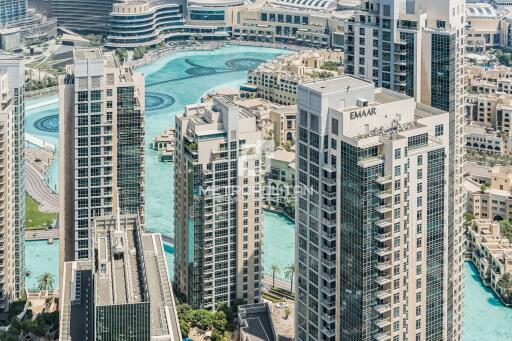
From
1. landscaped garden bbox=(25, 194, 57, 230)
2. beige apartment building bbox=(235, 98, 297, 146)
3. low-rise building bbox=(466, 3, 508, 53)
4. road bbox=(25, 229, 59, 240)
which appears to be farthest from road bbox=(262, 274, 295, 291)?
low-rise building bbox=(466, 3, 508, 53)

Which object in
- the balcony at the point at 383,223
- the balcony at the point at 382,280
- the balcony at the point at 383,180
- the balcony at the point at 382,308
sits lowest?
the balcony at the point at 382,308

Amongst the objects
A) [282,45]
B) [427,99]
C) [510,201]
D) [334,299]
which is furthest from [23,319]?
[282,45]

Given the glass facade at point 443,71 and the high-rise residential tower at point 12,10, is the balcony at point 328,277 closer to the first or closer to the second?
the glass facade at point 443,71

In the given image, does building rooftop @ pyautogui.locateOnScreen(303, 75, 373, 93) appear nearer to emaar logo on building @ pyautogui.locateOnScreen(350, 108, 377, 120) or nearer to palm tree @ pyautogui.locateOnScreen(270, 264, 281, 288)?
emaar logo on building @ pyautogui.locateOnScreen(350, 108, 377, 120)

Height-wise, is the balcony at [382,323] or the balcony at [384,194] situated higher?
the balcony at [384,194]

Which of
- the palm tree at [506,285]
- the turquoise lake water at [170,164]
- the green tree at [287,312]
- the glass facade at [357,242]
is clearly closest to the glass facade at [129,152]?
the green tree at [287,312]

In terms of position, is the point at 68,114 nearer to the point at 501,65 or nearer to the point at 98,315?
the point at 98,315
